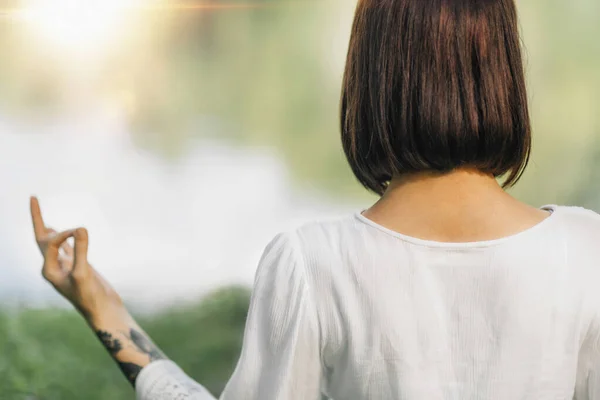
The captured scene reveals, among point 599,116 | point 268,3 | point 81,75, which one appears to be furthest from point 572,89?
point 81,75

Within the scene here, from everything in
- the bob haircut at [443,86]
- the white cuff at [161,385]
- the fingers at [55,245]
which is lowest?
the white cuff at [161,385]

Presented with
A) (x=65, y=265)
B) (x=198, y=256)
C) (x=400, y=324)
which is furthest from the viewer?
(x=198, y=256)

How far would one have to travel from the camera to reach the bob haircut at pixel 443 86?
0.72 metres

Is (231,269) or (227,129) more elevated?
(227,129)

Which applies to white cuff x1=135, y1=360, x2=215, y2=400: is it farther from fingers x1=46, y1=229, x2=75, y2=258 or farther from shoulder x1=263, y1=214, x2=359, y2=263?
shoulder x1=263, y1=214, x2=359, y2=263

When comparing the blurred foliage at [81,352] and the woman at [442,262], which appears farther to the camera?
the blurred foliage at [81,352]

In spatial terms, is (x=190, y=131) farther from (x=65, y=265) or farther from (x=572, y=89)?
(x=572, y=89)

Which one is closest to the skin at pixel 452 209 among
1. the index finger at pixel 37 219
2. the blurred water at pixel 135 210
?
the index finger at pixel 37 219

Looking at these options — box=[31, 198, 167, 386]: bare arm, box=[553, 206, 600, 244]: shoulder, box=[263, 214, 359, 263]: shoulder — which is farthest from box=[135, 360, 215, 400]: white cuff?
box=[553, 206, 600, 244]: shoulder

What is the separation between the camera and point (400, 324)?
0.73 metres

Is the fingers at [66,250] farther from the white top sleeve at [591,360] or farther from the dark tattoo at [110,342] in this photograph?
the white top sleeve at [591,360]

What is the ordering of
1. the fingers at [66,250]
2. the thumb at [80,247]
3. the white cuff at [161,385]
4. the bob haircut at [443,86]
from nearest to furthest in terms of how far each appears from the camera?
1. the bob haircut at [443,86]
2. the white cuff at [161,385]
3. the thumb at [80,247]
4. the fingers at [66,250]

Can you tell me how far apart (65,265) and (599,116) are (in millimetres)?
1247

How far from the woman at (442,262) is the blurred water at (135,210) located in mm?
1144
